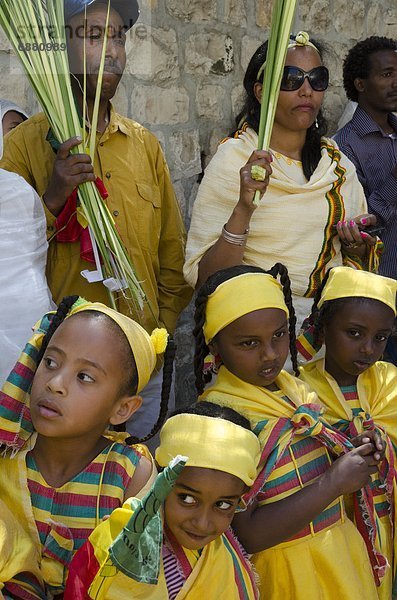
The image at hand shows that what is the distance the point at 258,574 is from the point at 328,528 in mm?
243

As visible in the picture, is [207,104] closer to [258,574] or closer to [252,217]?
[252,217]

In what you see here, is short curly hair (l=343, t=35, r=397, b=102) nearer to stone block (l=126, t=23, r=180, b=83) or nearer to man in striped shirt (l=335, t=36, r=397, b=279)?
man in striped shirt (l=335, t=36, r=397, b=279)

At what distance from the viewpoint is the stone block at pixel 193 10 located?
4527 millimetres

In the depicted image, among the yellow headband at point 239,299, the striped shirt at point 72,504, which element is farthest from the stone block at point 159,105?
the striped shirt at point 72,504

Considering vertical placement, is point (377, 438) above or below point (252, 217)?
below

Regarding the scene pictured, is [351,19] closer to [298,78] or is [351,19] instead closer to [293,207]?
[298,78]

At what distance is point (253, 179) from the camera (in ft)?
10.4

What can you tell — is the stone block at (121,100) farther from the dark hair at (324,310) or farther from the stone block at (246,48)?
the dark hair at (324,310)

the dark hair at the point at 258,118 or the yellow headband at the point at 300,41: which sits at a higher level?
the yellow headband at the point at 300,41

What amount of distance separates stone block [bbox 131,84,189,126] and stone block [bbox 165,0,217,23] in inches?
14.0

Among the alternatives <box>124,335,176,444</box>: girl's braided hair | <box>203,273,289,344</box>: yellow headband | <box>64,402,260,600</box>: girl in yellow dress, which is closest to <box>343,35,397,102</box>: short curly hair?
<box>203,273,289,344</box>: yellow headband

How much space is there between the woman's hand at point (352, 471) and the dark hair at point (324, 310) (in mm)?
496

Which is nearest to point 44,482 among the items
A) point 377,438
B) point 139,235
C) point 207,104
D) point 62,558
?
point 62,558

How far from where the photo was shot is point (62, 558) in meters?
2.26
